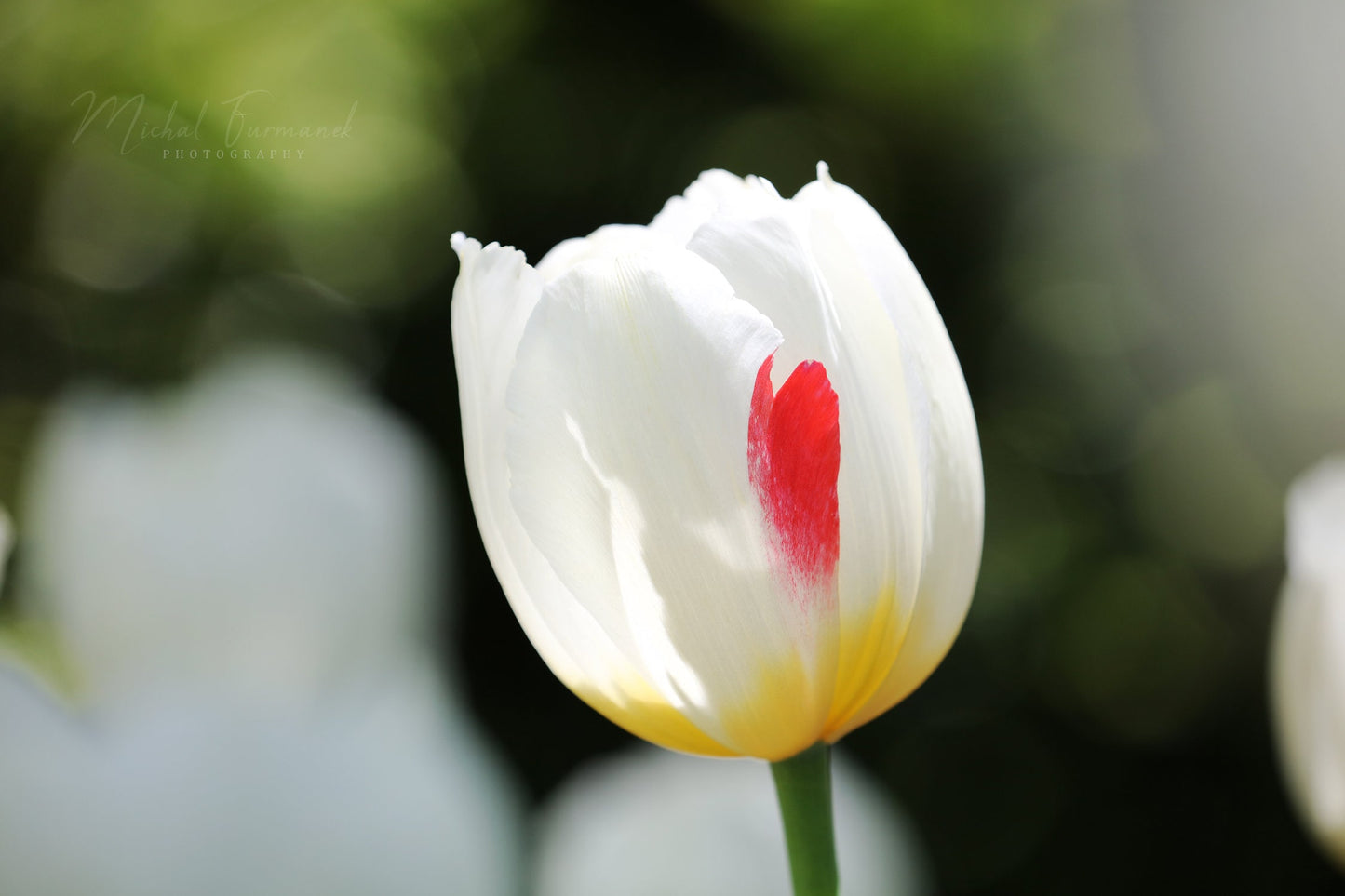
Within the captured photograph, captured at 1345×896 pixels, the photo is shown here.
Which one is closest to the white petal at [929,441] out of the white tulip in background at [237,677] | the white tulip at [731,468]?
the white tulip at [731,468]

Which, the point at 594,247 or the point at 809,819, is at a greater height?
the point at 594,247

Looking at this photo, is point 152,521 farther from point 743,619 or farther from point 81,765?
point 743,619

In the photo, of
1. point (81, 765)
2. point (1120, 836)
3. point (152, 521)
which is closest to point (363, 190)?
point (152, 521)

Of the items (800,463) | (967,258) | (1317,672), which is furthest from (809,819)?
(967,258)

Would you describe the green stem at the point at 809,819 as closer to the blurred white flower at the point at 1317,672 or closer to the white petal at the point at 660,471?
the white petal at the point at 660,471

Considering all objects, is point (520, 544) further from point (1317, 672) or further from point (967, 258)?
point (967, 258)

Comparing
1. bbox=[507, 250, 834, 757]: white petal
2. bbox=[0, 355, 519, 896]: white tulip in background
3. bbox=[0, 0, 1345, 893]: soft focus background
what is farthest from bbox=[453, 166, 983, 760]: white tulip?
bbox=[0, 0, 1345, 893]: soft focus background

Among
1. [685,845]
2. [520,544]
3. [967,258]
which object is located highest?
[967,258]
